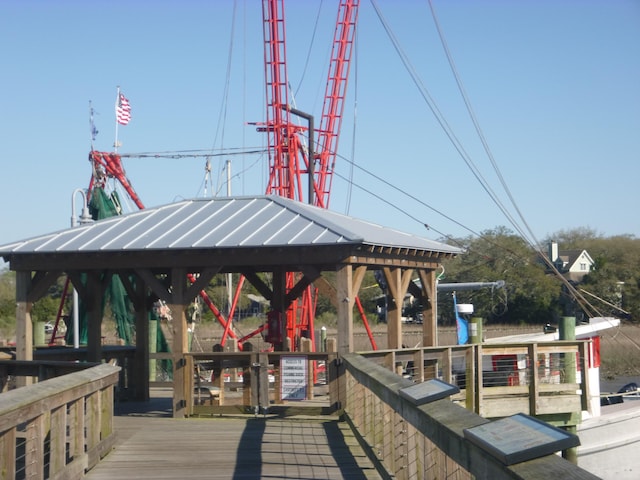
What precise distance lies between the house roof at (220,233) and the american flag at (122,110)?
1794cm

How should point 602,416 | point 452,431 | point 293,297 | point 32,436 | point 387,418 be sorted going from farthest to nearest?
point 602,416, point 293,297, point 387,418, point 32,436, point 452,431

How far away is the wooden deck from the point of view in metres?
8.33

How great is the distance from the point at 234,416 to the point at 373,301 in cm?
5178

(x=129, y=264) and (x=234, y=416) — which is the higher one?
(x=129, y=264)

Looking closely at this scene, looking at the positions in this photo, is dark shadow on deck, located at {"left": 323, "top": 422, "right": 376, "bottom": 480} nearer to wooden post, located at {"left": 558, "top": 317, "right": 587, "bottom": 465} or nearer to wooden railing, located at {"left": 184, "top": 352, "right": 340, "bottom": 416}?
wooden railing, located at {"left": 184, "top": 352, "right": 340, "bottom": 416}

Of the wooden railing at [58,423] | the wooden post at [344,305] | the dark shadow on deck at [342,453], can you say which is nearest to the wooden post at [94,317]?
the wooden railing at [58,423]

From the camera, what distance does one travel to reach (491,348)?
15.3 m

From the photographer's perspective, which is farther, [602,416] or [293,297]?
[602,416]

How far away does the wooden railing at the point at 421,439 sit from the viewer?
3.22 m

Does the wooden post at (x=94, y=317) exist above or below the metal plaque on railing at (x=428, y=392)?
above

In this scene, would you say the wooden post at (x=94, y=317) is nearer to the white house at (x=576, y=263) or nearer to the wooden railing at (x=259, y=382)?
the wooden railing at (x=259, y=382)

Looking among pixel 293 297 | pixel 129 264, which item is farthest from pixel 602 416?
pixel 129 264

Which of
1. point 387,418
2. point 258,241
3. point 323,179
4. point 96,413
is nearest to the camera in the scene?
point 387,418

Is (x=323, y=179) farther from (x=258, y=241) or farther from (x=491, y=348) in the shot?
(x=258, y=241)
